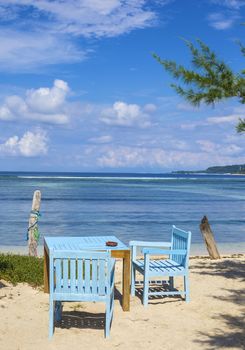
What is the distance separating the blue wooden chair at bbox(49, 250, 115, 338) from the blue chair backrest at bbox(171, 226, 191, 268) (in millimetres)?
1850

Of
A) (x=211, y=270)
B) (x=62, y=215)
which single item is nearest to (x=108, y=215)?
(x=62, y=215)

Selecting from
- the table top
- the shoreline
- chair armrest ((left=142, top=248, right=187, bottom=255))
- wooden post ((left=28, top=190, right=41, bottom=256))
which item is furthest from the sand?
the shoreline

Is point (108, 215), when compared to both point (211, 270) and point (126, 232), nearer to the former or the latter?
point (126, 232)

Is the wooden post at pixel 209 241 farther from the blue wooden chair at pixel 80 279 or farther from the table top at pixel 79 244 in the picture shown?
the blue wooden chair at pixel 80 279

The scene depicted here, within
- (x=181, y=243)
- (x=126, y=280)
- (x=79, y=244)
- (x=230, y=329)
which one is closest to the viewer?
(x=230, y=329)

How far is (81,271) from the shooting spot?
19.4 ft

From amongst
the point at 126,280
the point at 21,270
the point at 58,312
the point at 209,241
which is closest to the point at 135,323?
the point at 126,280

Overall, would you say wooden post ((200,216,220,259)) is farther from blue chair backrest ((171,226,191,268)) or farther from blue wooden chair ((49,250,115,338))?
blue wooden chair ((49,250,115,338))

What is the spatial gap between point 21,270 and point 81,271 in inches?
128

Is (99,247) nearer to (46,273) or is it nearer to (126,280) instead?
(126,280)

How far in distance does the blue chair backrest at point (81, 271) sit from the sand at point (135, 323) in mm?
618

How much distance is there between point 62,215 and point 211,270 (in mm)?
19941

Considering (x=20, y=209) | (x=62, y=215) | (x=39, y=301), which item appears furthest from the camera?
(x=20, y=209)

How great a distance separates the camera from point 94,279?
5.94m
